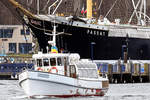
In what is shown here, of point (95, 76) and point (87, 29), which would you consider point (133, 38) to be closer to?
point (87, 29)

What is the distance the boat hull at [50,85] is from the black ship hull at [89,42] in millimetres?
53591

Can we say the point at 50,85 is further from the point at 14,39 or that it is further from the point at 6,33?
the point at 6,33

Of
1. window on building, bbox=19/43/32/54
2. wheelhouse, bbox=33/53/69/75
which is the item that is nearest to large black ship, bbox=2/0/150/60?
wheelhouse, bbox=33/53/69/75

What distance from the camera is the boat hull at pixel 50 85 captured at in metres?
60.8

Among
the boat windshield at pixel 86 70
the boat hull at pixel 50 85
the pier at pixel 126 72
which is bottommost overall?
the pier at pixel 126 72

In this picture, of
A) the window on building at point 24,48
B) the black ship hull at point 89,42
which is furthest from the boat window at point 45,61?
the window on building at point 24,48

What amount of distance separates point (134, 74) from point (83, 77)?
1601 inches

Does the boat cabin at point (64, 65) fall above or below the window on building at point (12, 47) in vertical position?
above

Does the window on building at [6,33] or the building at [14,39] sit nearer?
the building at [14,39]

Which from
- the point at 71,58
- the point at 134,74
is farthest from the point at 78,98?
the point at 134,74

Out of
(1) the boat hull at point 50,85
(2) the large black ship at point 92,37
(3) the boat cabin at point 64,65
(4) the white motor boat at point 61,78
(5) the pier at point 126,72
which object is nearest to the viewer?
(1) the boat hull at point 50,85

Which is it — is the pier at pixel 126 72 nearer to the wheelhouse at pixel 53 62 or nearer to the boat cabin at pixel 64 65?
the boat cabin at pixel 64 65

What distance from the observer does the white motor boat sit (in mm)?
61031

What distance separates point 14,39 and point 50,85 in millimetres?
123153
